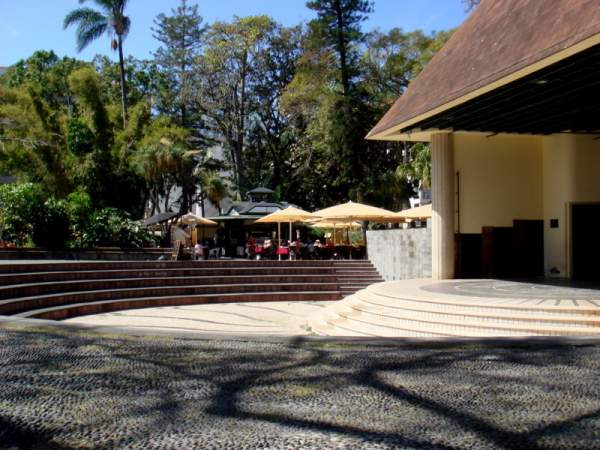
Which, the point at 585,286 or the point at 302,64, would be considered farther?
the point at 302,64

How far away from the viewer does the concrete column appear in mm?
15445

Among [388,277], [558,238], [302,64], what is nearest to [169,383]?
[558,238]

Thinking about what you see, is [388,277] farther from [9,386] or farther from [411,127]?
[9,386]

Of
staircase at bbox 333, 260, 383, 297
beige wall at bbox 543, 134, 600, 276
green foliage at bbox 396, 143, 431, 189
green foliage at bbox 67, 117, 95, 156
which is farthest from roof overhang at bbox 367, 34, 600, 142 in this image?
green foliage at bbox 67, 117, 95, 156

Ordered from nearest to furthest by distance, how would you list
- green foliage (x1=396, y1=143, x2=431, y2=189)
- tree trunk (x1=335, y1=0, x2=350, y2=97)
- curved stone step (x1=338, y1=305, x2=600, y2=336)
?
→ curved stone step (x1=338, y1=305, x2=600, y2=336), green foliage (x1=396, y1=143, x2=431, y2=189), tree trunk (x1=335, y1=0, x2=350, y2=97)

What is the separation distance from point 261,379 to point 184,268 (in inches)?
542

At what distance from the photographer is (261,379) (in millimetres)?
4469

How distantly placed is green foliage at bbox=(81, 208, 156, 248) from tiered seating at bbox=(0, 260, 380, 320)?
3.97 m

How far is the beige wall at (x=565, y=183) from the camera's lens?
1473cm

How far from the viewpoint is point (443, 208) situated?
15477mm

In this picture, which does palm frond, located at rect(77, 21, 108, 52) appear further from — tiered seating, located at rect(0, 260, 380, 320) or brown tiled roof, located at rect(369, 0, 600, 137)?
brown tiled roof, located at rect(369, 0, 600, 137)

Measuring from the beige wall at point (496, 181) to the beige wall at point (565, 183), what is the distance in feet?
1.76

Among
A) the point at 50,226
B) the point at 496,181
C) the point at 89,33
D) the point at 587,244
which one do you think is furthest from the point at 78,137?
the point at 587,244

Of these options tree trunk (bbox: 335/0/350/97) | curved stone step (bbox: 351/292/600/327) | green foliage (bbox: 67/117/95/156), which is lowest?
curved stone step (bbox: 351/292/600/327)
